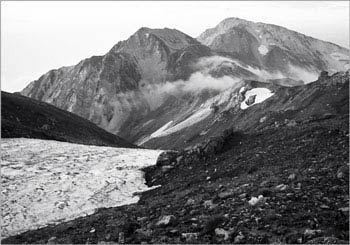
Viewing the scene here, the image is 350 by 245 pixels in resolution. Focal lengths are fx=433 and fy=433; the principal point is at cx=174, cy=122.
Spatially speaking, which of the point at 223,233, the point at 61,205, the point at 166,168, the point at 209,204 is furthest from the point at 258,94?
the point at 223,233

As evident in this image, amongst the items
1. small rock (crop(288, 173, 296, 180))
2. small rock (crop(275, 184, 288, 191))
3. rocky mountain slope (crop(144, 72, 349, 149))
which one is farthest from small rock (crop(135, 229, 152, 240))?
rocky mountain slope (crop(144, 72, 349, 149))

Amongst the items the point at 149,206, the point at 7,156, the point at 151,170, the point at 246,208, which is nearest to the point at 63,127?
the point at 7,156

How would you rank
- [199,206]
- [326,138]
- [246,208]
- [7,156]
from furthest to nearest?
1. [7,156]
2. [326,138]
3. [199,206]
4. [246,208]

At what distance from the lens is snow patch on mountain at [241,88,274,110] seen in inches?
5142

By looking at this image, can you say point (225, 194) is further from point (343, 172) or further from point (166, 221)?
point (343, 172)

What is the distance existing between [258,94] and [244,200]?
124526mm

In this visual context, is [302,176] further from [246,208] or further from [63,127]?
[63,127]

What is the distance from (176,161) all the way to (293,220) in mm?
15270

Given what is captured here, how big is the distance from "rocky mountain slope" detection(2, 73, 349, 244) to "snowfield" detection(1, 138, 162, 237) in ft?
5.13

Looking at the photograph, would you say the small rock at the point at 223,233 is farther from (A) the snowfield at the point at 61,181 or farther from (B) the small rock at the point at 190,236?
(A) the snowfield at the point at 61,181

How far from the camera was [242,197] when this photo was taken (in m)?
18.7

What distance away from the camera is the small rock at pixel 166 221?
17.1 m

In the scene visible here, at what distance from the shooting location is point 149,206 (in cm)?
2100

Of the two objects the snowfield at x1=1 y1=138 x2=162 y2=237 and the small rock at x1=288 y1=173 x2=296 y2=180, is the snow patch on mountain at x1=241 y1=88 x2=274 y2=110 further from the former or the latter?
the small rock at x1=288 y1=173 x2=296 y2=180
